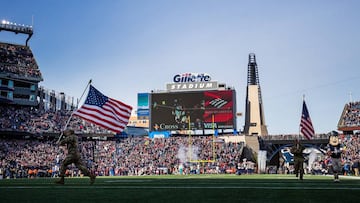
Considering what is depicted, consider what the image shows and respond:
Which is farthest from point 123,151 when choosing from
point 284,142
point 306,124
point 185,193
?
point 185,193

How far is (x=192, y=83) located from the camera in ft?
212

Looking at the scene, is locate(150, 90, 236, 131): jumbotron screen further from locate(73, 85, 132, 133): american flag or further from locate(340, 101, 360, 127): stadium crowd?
locate(73, 85, 132, 133): american flag

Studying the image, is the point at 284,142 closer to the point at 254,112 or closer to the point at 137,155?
the point at 254,112

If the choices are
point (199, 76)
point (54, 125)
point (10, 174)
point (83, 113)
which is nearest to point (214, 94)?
point (199, 76)

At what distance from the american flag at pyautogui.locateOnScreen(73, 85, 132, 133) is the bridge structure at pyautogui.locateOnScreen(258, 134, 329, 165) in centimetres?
4744

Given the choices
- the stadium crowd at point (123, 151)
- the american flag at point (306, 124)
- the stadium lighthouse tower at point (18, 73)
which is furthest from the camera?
the stadium lighthouse tower at point (18, 73)

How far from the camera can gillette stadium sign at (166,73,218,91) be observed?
63469mm

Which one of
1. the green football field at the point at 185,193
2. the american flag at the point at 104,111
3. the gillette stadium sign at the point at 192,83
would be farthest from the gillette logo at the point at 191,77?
the green football field at the point at 185,193

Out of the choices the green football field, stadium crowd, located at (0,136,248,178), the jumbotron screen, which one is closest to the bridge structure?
stadium crowd, located at (0,136,248,178)

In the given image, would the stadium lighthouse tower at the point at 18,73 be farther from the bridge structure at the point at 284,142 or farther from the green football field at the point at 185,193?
the green football field at the point at 185,193

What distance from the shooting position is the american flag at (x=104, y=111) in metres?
→ 20.3

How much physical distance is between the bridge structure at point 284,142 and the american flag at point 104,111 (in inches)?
1868

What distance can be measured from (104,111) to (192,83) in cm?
4427

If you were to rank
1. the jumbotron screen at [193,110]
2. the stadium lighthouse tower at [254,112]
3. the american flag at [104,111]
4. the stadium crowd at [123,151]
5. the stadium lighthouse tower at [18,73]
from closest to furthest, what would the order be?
the american flag at [104,111] < the stadium crowd at [123,151] < the jumbotron screen at [193,110] < the stadium lighthouse tower at [18,73] < the stadium lighthouse tower at [254,112]
